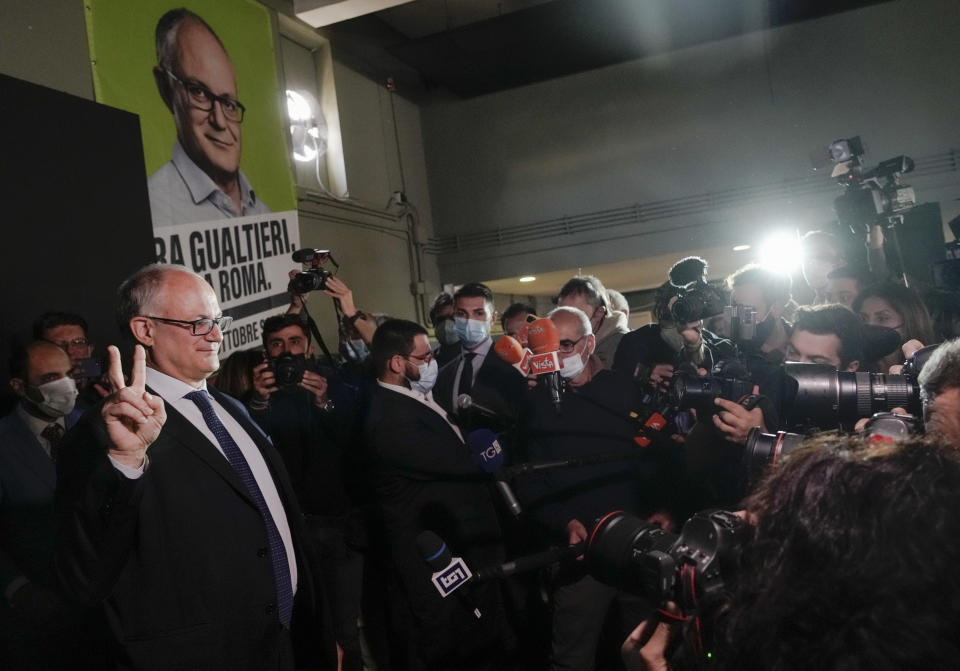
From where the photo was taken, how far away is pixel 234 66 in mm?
5387

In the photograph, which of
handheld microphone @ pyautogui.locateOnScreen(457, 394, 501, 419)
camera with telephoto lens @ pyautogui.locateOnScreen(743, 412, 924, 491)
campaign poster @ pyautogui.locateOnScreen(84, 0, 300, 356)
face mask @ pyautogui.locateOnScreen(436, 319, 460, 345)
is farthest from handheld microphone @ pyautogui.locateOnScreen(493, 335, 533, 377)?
campaign poster @ pyautogui.locateOnScreen(84, 0, 300, 356)

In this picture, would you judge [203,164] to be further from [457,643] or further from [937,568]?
[937,568]

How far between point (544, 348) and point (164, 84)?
3.71 meters

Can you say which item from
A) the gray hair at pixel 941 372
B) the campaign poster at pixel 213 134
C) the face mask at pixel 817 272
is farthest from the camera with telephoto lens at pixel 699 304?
the campaign poster at pixel 213 134

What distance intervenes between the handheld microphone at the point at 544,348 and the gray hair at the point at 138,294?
98 centimetres

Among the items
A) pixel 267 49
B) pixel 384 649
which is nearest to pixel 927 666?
pixel 384 649

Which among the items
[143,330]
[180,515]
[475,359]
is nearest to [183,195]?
[475,359]

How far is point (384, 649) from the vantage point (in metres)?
3.76

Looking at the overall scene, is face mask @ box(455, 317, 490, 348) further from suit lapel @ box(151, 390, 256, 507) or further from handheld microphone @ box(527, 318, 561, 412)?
suit lapel @ box(151, 390, 256, 507)

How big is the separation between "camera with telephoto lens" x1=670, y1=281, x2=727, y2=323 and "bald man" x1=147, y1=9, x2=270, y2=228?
3.35 m

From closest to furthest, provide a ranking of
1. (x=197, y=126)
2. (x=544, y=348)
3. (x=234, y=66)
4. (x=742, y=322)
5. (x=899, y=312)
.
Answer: (x=544, y=348) → (x=742, y=322) → (x=899, y=312) → (x=197, y=126) → (x=234, y=66)

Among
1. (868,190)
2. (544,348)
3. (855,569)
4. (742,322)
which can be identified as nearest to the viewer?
(855,569)

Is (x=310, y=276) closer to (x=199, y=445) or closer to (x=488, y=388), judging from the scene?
(x=488, y=388)

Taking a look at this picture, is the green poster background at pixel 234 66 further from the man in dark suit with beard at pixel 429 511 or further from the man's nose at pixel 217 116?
the man in dark suit with beard at pixel 429 511
